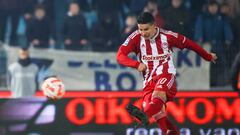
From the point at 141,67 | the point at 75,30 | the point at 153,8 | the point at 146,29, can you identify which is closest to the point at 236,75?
the point at 153,8

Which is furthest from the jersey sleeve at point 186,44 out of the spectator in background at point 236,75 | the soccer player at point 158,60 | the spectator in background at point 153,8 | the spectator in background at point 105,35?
the spectator in background at point 105,35

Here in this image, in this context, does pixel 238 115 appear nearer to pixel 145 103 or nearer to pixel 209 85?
pixel 209 85

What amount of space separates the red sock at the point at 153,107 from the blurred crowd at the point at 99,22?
4.06m

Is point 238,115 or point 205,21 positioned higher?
point 205,21

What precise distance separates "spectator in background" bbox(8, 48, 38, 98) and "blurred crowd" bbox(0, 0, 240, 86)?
0.90 feet

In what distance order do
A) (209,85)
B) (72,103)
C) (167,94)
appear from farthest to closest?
1. (209,85)
2. (72,103)
3. (167,94)

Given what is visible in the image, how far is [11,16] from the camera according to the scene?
44.0 ft

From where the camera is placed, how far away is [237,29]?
13.4 m

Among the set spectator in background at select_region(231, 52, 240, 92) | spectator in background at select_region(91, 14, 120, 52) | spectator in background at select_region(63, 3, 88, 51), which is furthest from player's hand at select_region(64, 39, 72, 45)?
spectator in background at select_region(231, 52, 240, 92)

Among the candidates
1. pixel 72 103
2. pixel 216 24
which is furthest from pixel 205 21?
pixel 72 103

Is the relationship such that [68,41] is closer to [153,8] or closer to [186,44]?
[153,8]

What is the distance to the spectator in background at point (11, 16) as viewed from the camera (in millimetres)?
13359

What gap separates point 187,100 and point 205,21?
88.9 inches

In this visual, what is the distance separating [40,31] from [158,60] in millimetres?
4326
